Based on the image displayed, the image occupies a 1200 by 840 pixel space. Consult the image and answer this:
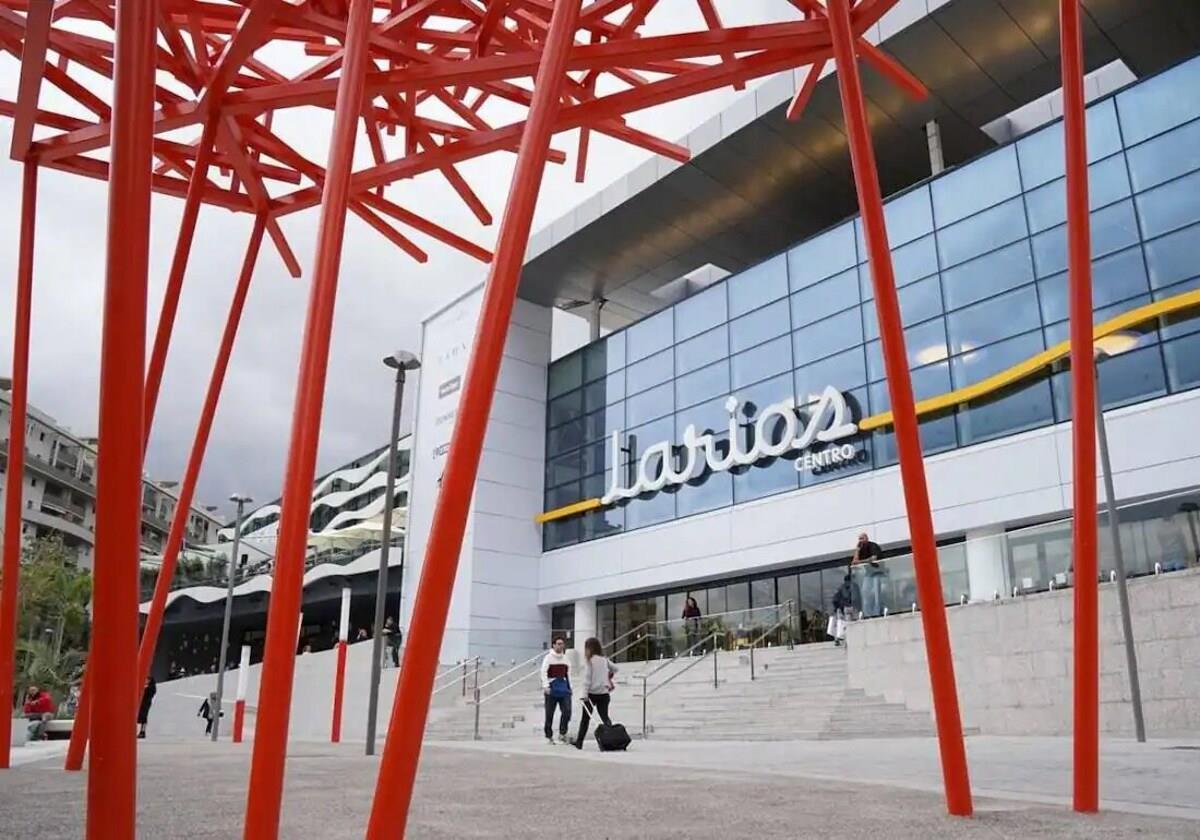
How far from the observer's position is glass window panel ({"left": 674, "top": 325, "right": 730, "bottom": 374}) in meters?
33.7

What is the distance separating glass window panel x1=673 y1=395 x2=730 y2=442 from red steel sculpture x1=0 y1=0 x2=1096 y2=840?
22562 mm

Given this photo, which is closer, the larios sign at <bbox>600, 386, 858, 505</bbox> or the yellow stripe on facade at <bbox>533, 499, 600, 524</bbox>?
the larios sign at <bbox>600, 386, 858, 505</bbox>

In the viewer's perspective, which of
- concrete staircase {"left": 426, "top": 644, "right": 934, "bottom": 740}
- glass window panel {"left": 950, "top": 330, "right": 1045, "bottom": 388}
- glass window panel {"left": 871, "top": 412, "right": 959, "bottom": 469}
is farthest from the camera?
glass window panel {"left": 871, "top": 412, "right": 959, "bottom": 469}

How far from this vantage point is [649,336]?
36.9m

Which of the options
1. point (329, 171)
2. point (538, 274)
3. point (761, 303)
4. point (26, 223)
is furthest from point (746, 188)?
point (329, 171)

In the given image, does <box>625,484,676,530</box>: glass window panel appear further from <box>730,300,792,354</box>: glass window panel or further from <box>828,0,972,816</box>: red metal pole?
<box>828,0,972,816</box>: red metal pole

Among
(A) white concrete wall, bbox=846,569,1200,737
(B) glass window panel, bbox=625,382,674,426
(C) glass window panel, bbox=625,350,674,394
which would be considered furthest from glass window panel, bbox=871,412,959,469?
(C) glass window panel, bbox=625,350,674,394

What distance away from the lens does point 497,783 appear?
7418mm

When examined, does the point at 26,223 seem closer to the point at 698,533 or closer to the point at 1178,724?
the point at 1178,724

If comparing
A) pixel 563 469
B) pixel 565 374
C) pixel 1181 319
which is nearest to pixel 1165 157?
pixel 1181 319

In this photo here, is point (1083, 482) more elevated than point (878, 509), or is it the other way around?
point (878, 509)

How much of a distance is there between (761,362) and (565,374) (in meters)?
10.9

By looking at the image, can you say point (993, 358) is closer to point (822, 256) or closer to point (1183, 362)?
point (1183, 362)

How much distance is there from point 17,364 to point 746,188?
2640 cm
